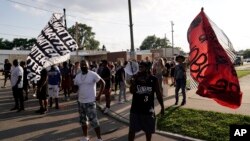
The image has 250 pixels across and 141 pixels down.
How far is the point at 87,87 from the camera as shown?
7738 millimetres

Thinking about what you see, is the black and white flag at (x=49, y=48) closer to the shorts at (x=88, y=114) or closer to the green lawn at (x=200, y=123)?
the green lawn at (x=200, y=123)

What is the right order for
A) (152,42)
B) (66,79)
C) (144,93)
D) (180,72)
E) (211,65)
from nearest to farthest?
1. (144,93)
2. (211,65)
3. (180,72)
4. (66,79)
5. (152,42)

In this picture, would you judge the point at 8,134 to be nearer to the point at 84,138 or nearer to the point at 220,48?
the point at 84,138

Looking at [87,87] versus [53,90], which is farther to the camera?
[53,90]

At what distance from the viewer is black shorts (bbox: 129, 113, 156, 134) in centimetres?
659

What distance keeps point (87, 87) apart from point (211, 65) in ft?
8.65

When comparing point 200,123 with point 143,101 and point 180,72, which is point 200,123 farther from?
point 143,101

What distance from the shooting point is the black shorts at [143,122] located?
6.59 metres

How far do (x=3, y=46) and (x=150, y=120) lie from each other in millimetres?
96133

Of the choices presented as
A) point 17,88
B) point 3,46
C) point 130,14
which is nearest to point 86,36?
point 3,46

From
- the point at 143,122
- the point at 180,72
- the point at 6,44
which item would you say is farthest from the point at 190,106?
the point at 6,44

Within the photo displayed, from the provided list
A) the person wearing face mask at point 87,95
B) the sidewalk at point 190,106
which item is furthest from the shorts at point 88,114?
the sidewalk at point 190,106

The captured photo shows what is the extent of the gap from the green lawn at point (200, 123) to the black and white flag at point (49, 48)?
4267mm

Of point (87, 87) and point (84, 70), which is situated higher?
point (84, 70)
